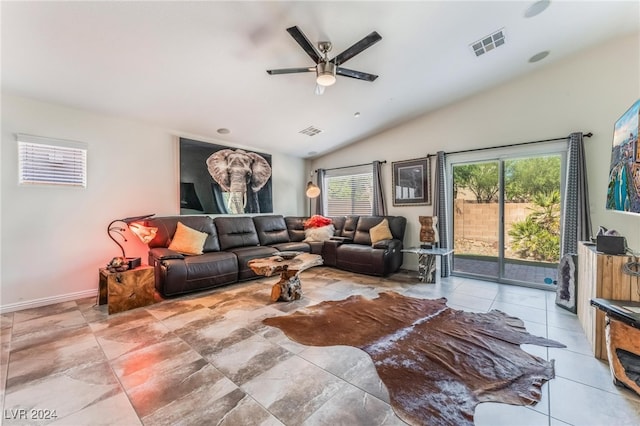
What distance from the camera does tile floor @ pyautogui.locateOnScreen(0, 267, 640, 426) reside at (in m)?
1.47

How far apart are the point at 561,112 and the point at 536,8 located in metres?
1.71

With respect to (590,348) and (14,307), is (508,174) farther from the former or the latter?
(14,307)

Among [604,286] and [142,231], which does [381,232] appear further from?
[142,231]

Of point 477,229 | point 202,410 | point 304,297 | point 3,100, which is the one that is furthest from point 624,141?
point 3,100

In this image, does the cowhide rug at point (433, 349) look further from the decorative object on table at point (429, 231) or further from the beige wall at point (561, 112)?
the beige wall at point (561, 112)

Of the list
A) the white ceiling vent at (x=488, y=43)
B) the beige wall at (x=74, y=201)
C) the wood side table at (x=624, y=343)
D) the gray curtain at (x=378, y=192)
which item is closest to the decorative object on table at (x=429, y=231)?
the gray curtain at (x=378, y=192)

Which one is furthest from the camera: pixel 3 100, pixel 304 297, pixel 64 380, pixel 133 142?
pixel 133 142

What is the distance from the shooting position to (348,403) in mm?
1553

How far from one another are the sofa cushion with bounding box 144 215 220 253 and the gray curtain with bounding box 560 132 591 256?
5.17 m

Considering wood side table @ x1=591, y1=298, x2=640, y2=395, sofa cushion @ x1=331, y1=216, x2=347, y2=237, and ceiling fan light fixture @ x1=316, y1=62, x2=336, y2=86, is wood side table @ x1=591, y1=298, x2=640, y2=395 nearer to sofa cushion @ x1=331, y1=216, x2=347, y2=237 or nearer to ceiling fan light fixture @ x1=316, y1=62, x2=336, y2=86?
ceiling fan light fixture @ x1=316, y1=62, x2=336, y2=86

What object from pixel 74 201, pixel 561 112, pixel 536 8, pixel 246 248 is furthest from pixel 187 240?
pixel 561 112

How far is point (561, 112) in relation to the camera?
3.57 m

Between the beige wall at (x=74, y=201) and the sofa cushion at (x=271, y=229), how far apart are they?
4.99 ft

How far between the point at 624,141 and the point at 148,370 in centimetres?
443
